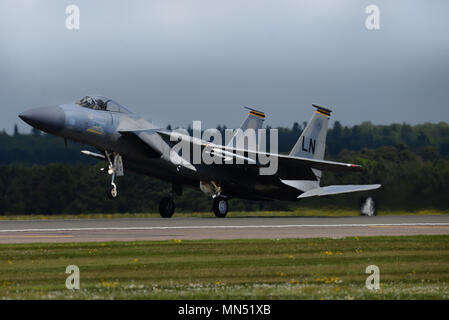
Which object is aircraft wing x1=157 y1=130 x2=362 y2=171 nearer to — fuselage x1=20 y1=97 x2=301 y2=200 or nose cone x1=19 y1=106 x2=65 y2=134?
fuselage x1=20 y1=97 x2=301 y2=200

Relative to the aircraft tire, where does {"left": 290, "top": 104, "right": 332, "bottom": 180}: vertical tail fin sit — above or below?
above

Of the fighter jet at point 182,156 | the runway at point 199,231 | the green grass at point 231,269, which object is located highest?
the fighter jet at point 182,156

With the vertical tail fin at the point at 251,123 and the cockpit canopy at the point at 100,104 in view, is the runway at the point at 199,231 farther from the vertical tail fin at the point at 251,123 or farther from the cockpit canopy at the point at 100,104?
the vertical tail fin at the point at 251,123

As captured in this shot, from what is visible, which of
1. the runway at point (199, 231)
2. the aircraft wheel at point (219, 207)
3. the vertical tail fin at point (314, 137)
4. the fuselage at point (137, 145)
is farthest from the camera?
the vertical tail fin at point (314, 137)

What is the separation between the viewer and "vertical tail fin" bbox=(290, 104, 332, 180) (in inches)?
1236

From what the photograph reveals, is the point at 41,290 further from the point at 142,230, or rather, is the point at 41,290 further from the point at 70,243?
the point at 142,230

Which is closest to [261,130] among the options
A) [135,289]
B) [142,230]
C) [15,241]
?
[142,230]

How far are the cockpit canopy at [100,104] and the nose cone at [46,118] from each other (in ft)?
3.91

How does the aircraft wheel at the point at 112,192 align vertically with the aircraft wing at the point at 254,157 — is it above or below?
below

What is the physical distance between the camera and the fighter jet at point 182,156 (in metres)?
24.1

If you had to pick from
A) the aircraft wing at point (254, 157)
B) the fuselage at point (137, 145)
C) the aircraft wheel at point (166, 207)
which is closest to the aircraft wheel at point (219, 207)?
the fuselage at point (137, 145)

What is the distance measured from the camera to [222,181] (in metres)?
28.1

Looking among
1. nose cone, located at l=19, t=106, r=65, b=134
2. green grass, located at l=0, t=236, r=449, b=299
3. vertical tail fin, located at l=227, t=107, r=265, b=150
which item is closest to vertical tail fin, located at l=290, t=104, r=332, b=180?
vertical tail fin, located at l=227, t=107, r=265, b=150
